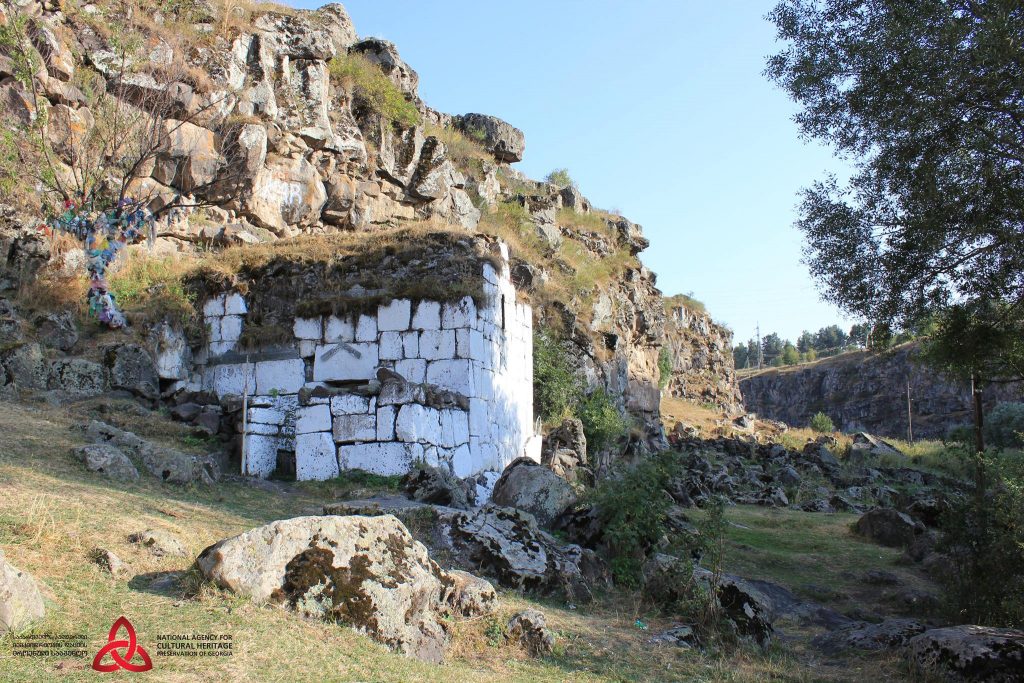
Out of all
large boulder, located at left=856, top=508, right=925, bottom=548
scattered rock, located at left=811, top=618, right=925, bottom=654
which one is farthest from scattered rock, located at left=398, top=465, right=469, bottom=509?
large boulder, located at left=856, top=508, right=925, bottom=548

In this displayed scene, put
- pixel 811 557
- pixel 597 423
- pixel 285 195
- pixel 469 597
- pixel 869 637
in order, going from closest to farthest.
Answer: pixel 469 597
pixel 869 637
pixel 811 557
pixel 285 195
pixel 597 423

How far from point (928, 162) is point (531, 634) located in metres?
8.51

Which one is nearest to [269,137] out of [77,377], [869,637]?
[77,377]

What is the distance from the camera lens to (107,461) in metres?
8.67

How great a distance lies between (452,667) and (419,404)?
20.8 feet

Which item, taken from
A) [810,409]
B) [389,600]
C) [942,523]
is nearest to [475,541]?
[389,600]

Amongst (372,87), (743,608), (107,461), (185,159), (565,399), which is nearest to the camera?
(743,608)

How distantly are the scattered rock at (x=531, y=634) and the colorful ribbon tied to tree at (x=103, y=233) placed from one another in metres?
9.31

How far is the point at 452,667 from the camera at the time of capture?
18.3 ft

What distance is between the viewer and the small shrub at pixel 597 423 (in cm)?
1958

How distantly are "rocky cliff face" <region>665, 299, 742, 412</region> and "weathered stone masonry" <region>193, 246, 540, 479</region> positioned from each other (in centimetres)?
2687

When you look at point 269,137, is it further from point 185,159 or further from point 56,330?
point 56,330

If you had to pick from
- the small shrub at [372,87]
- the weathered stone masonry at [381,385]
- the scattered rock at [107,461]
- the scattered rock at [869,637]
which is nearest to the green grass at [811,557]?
the scattered rock at [869,637]

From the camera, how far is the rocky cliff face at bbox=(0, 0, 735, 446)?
608 inches
